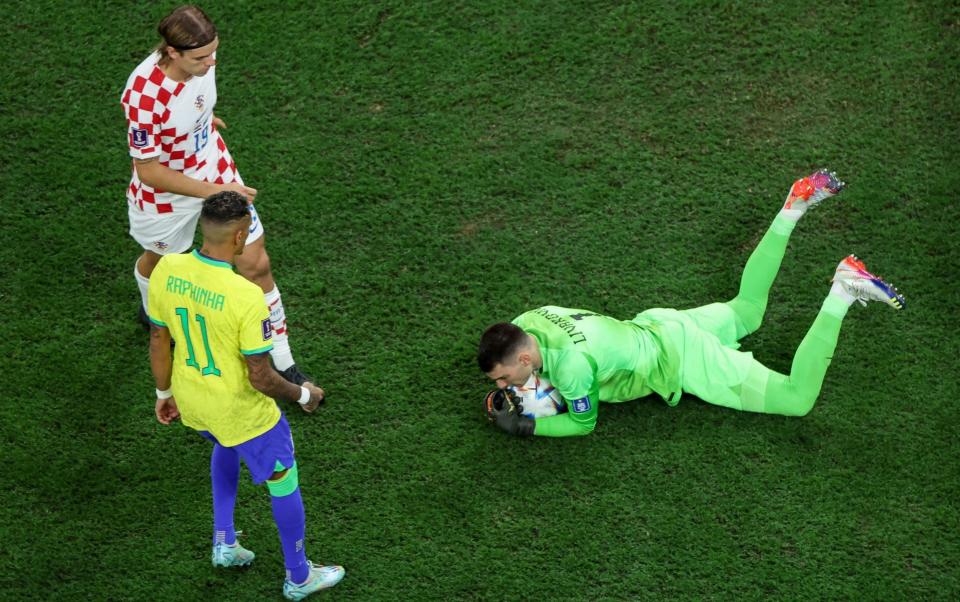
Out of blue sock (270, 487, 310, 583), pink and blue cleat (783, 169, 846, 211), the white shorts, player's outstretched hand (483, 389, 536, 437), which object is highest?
pink and blue cleat (783, 169, 846, 211)

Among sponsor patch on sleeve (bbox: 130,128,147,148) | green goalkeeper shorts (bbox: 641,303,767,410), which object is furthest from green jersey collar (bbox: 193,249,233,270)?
green goalkeeper shorts (bbox: 641,303,767,410)

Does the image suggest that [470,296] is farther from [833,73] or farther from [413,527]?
[833,73]

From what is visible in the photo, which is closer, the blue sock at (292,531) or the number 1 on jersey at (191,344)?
the number 1 on jersey at (191,344)

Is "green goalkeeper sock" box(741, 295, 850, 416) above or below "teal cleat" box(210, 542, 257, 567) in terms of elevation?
above

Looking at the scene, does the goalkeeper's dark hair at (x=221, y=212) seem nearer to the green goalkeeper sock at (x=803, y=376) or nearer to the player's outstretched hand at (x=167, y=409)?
the player's outstretched hand at (x=167, y=409)

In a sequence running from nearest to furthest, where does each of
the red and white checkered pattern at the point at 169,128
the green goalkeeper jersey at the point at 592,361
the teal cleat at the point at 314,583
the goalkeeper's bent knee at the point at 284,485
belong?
the goalkeeper's bent knee at the point at 284,485
the red and white checkered pattern at the point at 169,128
the teal cleat at the point at 314,583
the green goalkeeper jersey at the point at 592,361

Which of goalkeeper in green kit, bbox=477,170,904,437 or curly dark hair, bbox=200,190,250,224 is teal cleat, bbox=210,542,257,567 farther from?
curly dark hair, bbox=200,190,250,224

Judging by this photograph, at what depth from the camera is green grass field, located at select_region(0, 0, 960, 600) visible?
479 centimetres

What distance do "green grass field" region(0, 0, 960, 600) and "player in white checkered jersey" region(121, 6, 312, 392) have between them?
0.70 metres

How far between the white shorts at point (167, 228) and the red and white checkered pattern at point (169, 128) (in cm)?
3

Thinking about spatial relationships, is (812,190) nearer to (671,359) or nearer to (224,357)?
(671,359)

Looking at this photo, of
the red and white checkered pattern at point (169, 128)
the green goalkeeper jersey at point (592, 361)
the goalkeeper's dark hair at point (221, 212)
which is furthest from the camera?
the green goalkeeper jersey at point (592, 361)

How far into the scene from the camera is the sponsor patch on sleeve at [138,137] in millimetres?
4480

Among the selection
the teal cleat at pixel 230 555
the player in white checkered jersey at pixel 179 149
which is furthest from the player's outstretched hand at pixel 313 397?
the teal cleat at pixel 230 555
